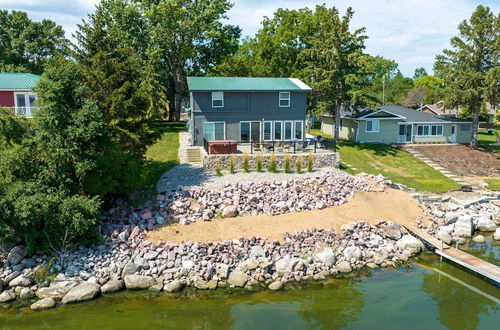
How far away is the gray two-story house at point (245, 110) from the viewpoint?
99.8ft

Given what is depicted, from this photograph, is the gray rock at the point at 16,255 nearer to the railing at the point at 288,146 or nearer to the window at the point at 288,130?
the railing at the point at 288,146

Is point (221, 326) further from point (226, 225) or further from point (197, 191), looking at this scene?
point (197, 191)

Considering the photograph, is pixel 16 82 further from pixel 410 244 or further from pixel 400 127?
pixel 400 127

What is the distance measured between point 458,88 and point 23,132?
35.9m

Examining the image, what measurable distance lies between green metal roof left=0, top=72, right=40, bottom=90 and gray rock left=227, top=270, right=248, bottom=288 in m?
25.3

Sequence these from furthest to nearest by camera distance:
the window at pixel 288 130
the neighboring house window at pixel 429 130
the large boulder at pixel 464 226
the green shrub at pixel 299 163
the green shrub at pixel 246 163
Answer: the neighboring house window at pixel 429 130 → the window at pixel 288 130 → the green shrub at pixel 299 163 → the green shrub at pixel 246 163 → the large boulder at pixel 464 226

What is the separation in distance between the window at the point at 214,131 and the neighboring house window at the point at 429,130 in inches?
815

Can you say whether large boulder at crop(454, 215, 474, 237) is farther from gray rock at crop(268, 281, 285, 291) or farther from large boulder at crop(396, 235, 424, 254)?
gray rock at crop(268, 281, 285, 291)

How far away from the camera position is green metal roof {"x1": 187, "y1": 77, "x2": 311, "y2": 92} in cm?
3028

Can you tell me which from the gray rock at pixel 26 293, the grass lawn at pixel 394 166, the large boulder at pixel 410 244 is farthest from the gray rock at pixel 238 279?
the grass lawn at pixel 394 166

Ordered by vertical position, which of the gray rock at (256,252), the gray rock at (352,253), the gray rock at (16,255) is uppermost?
the gray rock at (16,255)

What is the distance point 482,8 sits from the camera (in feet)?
120

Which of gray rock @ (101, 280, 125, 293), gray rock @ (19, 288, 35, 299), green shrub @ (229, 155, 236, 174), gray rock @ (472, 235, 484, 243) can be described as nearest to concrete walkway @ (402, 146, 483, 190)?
gray rock @ (472, 235, 484, 243)

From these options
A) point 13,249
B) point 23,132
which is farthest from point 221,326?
point 23,132
